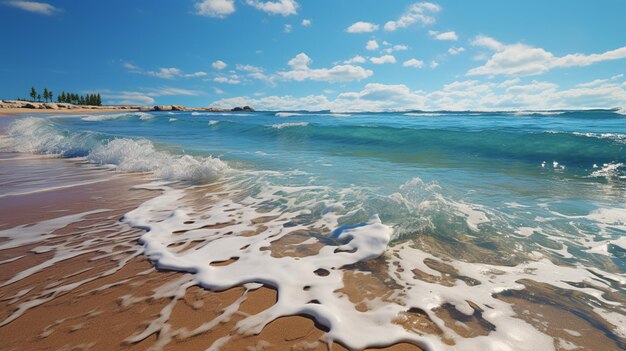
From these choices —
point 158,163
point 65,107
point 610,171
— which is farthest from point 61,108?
point 610,171

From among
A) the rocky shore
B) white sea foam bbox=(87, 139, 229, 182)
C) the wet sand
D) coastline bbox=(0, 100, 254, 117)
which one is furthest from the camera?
the rocky shore

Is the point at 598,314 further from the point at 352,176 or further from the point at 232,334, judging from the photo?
the point at 352,176

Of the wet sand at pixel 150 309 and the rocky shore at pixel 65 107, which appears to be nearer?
the wet sand at pixel 150 309

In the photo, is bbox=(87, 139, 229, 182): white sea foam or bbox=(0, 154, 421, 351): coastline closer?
bbox=(0, 154, 421, 351): coastline

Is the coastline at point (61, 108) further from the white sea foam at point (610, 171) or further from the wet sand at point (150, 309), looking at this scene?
the white sea foam at point (610, 171)

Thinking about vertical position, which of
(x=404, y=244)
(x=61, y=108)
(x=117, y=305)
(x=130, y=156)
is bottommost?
(x=117, y=305)

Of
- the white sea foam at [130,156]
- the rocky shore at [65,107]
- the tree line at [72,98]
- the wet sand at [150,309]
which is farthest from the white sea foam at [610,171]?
the tree line at [72,98]

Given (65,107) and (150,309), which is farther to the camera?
(65,107)

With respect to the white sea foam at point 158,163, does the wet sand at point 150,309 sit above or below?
below

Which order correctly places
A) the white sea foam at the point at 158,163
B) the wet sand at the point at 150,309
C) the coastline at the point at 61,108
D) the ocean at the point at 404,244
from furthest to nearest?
1. the coastline at the point at 61,108
2. the white sea foam at the point at 158,163
3. the ocean at the point at 404,244
4. the wet sand at the point at 150,309

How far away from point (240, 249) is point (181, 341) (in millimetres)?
1346

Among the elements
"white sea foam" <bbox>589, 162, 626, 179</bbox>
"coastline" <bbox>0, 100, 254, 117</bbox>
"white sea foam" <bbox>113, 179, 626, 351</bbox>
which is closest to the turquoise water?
"white sea foam" <bbox>589, 162, 626, 179</bbox>

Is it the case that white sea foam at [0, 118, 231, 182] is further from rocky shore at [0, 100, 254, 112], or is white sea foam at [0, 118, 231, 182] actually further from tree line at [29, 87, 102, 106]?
tree line at [29, 87, 102, 106]

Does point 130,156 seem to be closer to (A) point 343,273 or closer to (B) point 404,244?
(A) point 343,273
